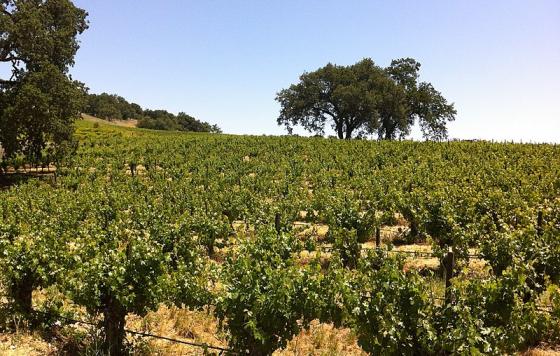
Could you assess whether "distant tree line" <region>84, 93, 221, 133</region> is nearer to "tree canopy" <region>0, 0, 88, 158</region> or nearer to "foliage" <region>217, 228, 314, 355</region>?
"tree canopy" <region>0, 0, 88, 158</region>

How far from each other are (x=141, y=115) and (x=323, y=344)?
14716 centimetres

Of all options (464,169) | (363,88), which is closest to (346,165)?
(464,169)

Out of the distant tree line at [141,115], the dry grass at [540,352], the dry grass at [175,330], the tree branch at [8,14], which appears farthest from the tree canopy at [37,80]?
the distant tree line at [141,115]

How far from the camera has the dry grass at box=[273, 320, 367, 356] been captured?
8.30 metres

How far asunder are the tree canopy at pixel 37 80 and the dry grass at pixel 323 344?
23.9 metres

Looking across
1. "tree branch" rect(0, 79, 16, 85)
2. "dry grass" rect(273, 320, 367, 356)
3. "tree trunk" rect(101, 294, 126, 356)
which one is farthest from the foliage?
"tree branch" rect(0, 79, 16, 85)

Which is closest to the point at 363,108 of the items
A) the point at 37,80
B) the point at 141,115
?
the point at 37,80

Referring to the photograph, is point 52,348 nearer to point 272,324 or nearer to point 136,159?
point 272,324

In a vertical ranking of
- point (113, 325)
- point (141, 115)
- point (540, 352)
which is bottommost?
point (540, 352)

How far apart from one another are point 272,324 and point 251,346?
1.75ft

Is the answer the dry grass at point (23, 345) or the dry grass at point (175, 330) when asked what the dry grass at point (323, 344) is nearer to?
the dry grass at point (175, 330)

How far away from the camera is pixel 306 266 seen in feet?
25.3

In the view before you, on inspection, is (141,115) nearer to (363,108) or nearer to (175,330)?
(363,108)

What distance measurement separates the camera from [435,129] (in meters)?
65.0
